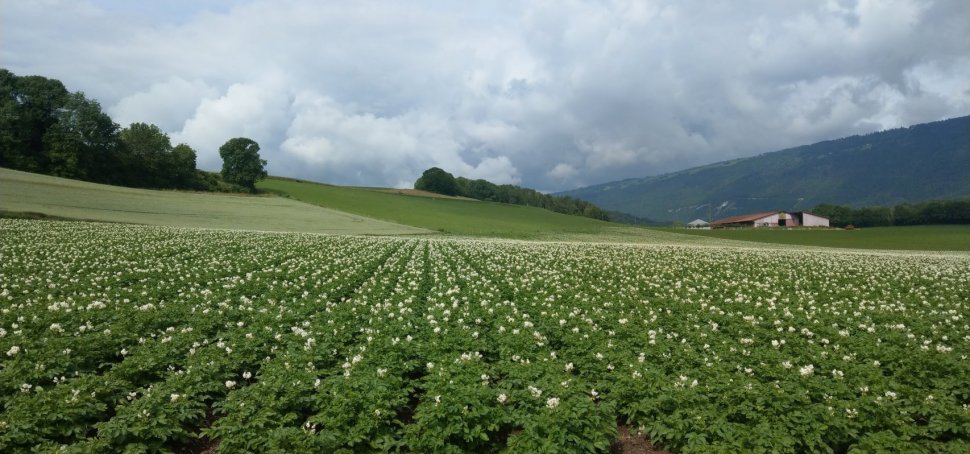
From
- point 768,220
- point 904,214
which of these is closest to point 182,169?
point 768,220

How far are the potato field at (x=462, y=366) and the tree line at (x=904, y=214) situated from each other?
12267cm

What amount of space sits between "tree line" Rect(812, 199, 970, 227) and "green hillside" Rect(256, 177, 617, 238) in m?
66.7

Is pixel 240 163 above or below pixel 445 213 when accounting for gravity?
above

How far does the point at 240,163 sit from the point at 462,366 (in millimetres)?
100956

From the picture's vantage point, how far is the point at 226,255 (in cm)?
2555

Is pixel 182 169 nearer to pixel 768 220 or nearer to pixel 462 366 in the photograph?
pixel 462 366

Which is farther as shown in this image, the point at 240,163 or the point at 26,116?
the point at 240,163

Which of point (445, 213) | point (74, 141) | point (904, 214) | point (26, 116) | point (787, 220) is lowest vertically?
point (445, 213)

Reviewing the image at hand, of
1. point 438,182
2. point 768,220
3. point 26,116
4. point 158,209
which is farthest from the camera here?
point 438,182

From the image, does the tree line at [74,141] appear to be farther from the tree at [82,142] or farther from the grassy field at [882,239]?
the grassy field at [882,239]

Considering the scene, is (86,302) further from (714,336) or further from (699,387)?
(714,336)

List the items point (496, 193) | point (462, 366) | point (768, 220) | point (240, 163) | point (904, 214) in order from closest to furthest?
point (462, 366) < point (240, 163) < point (904, 214) < point (768, 220) < point (496, 193)

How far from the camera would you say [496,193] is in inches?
6255

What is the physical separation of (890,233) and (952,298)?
305ft
